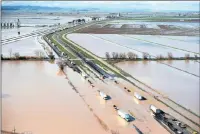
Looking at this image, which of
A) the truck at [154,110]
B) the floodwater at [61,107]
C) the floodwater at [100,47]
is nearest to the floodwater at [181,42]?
the floodwater at [100,47]

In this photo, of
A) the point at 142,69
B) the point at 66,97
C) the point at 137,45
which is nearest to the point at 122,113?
the point at 66,97

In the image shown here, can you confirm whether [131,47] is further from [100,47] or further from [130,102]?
[130,102]

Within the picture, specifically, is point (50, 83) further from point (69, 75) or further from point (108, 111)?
point (108, 111)

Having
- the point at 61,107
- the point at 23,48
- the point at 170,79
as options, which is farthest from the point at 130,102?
the point at 23,48

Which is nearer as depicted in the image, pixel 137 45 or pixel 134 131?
pixel 134 131

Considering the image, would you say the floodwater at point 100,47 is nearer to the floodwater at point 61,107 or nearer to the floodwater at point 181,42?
the floodwater at point 181,42

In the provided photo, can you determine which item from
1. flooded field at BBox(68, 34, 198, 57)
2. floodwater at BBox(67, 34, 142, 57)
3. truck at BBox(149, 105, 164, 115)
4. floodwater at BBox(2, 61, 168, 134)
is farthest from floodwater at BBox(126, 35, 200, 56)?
truck at BBox(149, 105, 164, 115)

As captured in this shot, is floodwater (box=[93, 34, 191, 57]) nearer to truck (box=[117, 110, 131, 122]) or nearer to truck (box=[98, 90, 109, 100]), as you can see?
truck (box=[98, 90, 109, 100])
